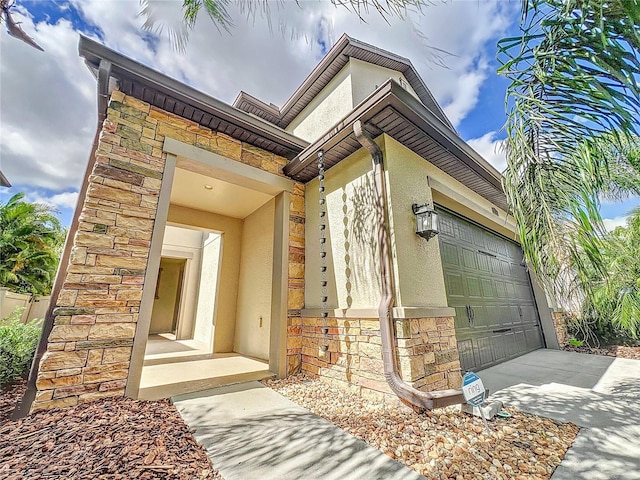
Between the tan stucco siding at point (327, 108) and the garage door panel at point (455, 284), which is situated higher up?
the tan stucco siding at point (327, 108)

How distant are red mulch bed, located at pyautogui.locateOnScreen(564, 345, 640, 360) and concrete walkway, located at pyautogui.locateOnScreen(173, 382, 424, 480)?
21.3 feet

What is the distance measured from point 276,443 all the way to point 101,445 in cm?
125

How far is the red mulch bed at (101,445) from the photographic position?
158 cm

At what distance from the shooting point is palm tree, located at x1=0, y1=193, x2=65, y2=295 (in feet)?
27.8

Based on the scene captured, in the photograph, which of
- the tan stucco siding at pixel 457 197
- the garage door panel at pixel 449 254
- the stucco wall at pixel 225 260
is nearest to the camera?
the tan stucco siding at pixel 457 197

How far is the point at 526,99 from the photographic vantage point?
1.54m

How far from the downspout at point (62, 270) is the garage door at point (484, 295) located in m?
4.98

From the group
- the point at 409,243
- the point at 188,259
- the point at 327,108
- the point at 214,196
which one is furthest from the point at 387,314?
the point at 188,259

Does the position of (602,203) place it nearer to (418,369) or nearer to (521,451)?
(521,451)

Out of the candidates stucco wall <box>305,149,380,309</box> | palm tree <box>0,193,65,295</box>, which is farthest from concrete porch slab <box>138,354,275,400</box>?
palm tree <box>0,193,65,295</box>

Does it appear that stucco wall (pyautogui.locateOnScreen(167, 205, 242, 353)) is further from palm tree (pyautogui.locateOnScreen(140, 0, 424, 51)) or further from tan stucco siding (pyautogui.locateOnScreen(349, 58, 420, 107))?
palm tree (pyautogui.locateOnScreen(140, 0, 424, 51))

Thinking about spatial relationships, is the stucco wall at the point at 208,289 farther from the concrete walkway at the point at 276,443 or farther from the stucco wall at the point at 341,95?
the stucco wall at the point at 341,95

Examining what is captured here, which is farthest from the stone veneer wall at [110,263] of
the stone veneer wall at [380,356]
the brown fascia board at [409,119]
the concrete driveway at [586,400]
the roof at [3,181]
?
the concrete driveway at [586,400]

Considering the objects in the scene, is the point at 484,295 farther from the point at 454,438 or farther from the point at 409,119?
the point at 409,119
